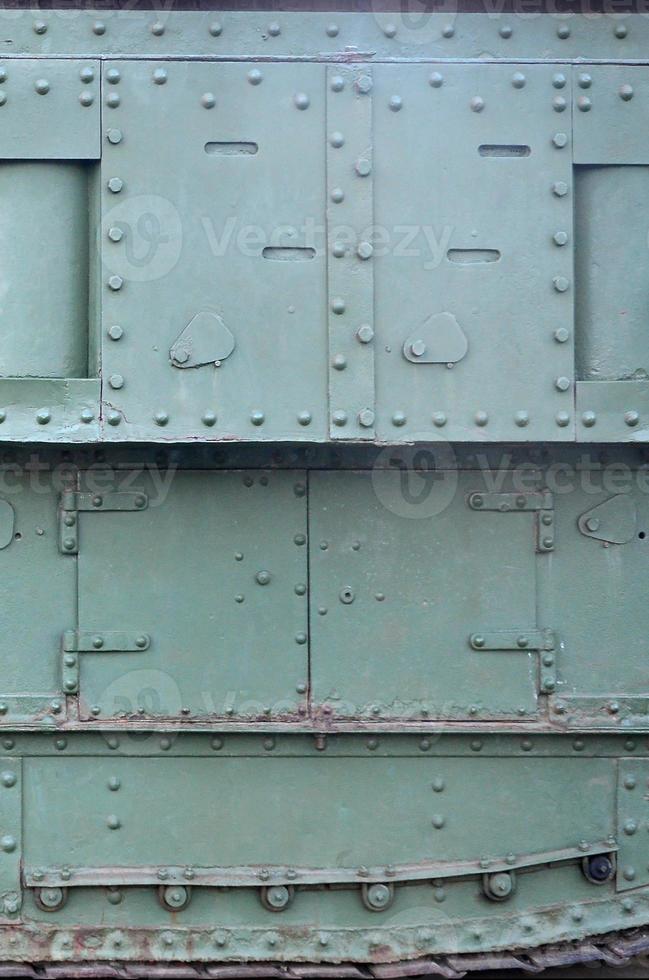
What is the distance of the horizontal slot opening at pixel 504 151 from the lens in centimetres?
300

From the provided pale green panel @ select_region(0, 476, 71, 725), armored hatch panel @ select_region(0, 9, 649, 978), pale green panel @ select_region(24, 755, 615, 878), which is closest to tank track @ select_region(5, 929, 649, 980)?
armored hatch panel @ select_region(0, 9, 649, 978)

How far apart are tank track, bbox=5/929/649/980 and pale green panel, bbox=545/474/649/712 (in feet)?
3.01

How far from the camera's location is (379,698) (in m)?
3.29

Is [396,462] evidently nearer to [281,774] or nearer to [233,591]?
[233,591]

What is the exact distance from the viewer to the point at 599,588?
10.9 ft

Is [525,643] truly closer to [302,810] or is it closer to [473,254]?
[302,810]

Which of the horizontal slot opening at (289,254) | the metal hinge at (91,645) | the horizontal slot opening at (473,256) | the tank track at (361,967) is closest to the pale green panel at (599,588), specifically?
the horizontal slot opening at (473,256)

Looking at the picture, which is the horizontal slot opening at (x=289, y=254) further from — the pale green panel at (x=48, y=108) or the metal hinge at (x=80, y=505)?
the metal hinge at (x=80, y=505)

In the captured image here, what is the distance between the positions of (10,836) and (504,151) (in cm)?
281

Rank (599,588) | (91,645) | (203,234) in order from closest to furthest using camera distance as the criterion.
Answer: (203,234) → (91,645) → (599,588)

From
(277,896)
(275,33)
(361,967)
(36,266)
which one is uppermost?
(275,33)

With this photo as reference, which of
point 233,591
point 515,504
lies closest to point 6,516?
point 233,591

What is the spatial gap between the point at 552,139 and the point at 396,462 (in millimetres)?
1155

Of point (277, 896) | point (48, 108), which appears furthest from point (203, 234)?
point (277, 896)
